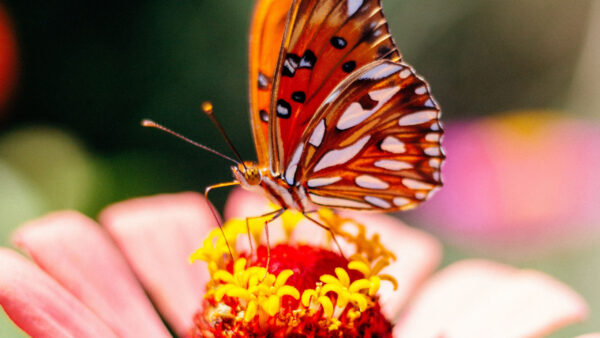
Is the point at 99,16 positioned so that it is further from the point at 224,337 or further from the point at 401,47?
the point at 224,337

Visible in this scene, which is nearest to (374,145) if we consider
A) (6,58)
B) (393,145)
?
(393,145)

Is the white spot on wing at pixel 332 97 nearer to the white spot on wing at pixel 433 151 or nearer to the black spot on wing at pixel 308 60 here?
the black spot on wing at pixel 308 60

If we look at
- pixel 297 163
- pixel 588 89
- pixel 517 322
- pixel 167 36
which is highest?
pixel 167 36

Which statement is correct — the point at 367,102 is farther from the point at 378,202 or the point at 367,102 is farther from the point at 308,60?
the point at 378,202

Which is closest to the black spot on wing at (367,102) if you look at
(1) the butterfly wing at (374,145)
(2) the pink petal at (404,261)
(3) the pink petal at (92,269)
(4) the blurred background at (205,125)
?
(1) the butterfly wing at (374,145)

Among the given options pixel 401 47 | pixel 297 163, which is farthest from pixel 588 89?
pixel 297 163

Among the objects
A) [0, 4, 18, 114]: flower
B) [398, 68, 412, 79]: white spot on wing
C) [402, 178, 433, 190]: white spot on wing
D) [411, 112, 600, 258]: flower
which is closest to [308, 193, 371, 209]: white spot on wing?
[402, 178, 433, 190]: white spot on wing

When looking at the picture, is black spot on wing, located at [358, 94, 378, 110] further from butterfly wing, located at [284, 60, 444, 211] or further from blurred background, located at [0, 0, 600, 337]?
blurred background, located at [0, 0, 600, 337]
